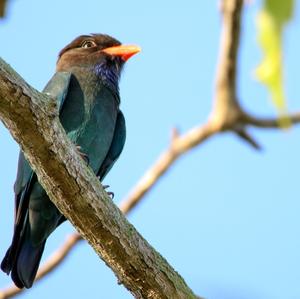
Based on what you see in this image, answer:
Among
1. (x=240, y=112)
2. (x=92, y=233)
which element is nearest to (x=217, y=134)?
(x=240, y=112)

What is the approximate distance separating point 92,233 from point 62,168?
0.43 metres

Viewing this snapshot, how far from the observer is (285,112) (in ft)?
2.48

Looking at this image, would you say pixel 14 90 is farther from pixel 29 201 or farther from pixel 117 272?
pixel 29 201

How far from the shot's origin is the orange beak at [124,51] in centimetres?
557

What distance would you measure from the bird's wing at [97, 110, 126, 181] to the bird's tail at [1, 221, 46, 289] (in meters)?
0.88

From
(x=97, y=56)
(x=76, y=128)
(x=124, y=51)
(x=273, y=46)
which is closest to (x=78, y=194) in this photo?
(x=76, y=128)

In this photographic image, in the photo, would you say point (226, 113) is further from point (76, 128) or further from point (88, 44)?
point (88, 44)

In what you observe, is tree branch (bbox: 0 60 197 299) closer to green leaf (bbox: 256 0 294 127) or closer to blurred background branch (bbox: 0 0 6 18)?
blurred background branch (bbox: 0 0 6 18)

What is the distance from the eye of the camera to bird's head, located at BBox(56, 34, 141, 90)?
5277mm

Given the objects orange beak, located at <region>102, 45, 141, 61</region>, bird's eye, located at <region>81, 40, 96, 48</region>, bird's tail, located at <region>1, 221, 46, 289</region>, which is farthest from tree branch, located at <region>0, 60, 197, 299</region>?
bird's eye, located at <region>81, 40, 96, 48</region>

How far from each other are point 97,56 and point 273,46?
483 cm

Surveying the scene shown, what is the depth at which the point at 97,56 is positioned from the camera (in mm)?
5488

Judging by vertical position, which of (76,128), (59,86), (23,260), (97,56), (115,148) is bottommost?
(23,260)

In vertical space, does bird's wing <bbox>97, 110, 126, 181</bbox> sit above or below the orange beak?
below
